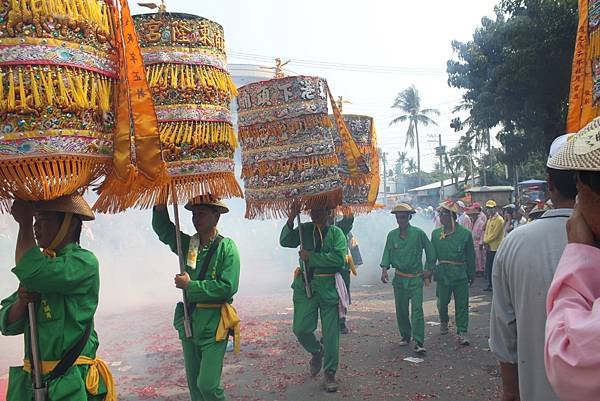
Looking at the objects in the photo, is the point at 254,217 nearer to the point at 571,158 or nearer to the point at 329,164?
the point at 329,164

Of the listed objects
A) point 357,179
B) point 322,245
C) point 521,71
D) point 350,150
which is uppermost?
point 521,71

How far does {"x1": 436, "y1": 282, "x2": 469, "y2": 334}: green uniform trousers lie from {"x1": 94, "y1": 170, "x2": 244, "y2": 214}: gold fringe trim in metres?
5.05

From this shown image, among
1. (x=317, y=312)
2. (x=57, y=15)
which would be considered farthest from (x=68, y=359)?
(x=317, y=312)

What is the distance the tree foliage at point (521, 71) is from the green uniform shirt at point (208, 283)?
8.92 metres

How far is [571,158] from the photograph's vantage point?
152 centimetres

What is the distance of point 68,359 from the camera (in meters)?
2.94

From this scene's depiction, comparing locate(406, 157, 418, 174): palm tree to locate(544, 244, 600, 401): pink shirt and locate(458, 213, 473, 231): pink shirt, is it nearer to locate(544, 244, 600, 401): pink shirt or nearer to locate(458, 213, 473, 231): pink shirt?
locate(458, 213, 473, 231): pink shirt

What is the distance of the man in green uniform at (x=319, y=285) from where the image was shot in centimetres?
597

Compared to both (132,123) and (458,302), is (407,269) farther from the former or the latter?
(132,123)

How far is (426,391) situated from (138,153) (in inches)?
171

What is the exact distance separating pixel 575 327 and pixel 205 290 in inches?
128

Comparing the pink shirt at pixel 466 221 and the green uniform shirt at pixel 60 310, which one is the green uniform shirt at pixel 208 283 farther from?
the pink shirt at pixel 466 221

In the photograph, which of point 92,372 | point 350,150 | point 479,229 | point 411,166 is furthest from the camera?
point 411,166

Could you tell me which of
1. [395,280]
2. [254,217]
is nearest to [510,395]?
[254,217]
